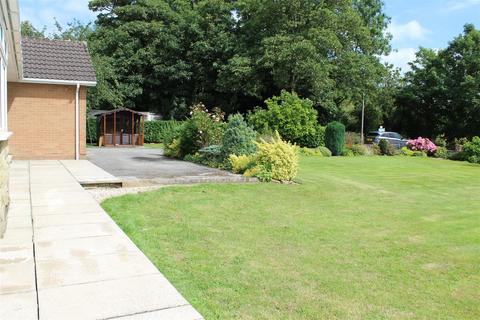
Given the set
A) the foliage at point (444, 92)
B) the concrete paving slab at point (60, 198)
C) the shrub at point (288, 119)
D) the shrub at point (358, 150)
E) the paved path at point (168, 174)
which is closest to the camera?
the concrete paving slab at point (60, 198)

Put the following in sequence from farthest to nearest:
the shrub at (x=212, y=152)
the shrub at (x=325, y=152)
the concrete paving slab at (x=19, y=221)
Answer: the shrub at (x=325, y=152)
the shrub at (x=212, y=152)
the concrete paving slab at (x=19, y=221)

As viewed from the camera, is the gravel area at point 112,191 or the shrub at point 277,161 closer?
the gravel area at point 112,191

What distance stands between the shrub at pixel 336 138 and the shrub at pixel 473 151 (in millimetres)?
6469

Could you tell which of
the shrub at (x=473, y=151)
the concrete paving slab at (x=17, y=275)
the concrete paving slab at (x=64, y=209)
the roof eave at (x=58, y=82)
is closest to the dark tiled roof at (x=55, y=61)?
the roof eave at (x=58, y=82)

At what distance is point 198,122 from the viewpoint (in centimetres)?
1549

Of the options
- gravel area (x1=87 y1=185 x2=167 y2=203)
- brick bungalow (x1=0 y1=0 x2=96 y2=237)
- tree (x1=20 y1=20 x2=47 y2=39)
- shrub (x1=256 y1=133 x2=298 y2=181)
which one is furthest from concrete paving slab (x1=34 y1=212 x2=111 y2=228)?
tree (x1=20 y1=20 x2=47 y2=39)

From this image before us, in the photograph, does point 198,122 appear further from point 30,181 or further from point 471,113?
point 471,113

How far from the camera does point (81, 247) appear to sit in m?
4.69

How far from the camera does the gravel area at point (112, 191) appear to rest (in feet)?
27.8

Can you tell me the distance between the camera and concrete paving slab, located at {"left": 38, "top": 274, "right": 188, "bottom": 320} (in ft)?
10.3

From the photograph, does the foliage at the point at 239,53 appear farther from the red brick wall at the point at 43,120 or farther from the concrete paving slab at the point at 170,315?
the concrete paving slab at the point at 170,315

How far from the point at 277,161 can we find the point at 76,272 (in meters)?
7.99

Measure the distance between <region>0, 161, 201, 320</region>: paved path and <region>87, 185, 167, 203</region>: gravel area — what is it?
1.82 m

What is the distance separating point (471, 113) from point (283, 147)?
2870cm
